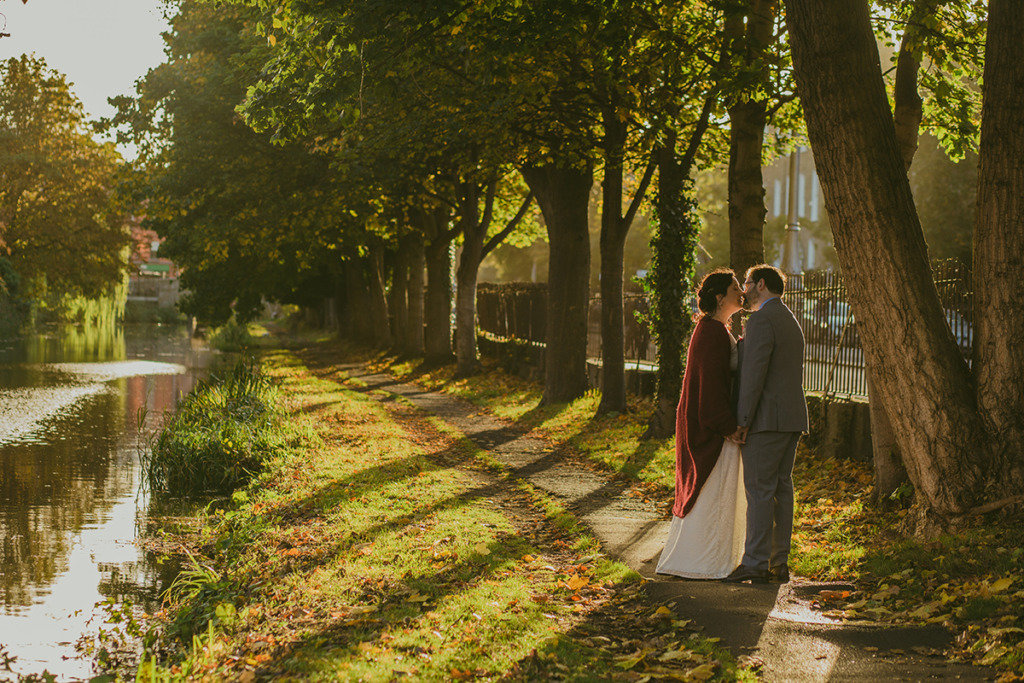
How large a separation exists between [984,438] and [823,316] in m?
6.64

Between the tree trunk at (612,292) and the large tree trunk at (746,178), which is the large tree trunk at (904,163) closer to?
the large tree trunk at (746,178)

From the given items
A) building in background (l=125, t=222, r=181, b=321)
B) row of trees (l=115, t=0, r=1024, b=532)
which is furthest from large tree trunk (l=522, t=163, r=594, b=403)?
building in background (l=125, t=222, r=181, b=321)

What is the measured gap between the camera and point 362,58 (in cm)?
1045

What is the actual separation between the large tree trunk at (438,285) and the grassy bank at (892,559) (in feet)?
53.1

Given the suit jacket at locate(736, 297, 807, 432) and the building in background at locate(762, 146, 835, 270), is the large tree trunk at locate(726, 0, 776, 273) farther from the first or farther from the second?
the building in background at locate(762, 146, 835, 270)

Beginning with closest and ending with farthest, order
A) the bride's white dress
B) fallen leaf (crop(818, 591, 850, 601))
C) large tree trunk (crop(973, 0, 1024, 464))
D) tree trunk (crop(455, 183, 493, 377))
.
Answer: fallen leaf (crop(818, 591, 850, 601)), the bride's white dress, large tree trunk (crop(973, 0, 1024, 464)), tree trunk (crop(455, 183, 493, 377))

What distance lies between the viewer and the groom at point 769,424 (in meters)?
6.87

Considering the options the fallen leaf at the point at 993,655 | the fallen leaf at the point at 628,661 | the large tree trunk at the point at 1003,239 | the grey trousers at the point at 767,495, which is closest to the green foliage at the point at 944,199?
the large tree trunk at the point at 1003,239

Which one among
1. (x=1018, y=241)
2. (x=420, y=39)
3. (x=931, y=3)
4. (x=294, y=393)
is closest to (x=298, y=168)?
(x=294, y=393)

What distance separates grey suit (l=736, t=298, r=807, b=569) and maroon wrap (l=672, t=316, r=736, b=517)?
0.13 m

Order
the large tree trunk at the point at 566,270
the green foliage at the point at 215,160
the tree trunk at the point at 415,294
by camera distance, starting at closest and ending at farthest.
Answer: the large tree trunk at the point at 566,270
the green foliage at the point at 215,160
the tree trunk at the point at 415,294

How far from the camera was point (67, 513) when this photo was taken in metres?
11.7

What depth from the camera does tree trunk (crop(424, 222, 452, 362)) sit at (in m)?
29.0

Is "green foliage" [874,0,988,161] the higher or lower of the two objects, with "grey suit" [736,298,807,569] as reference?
higher
